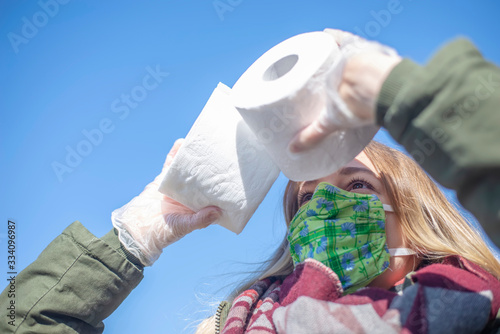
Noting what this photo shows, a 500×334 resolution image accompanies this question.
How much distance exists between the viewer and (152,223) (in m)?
2.04

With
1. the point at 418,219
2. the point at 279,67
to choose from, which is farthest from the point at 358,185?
the point at 279,67

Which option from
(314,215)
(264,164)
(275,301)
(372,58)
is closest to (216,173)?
(264,164)

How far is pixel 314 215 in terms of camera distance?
Result: 1792mm

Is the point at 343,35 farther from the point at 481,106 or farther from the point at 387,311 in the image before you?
the point at 387,311

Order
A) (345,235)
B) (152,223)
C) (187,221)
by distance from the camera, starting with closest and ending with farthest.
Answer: (345,235) → (187,221) → (152,223)

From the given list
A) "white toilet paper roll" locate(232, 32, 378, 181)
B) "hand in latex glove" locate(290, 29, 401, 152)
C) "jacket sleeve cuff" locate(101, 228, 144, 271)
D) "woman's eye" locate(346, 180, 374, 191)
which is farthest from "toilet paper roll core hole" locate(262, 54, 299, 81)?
"jacket sleeve cuff" locate(101, 228, 144, 271)

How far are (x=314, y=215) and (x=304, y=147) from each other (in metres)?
0.62

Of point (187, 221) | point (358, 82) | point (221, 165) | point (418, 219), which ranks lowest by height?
point (418, 219)

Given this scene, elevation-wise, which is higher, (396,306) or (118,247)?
(118,247)

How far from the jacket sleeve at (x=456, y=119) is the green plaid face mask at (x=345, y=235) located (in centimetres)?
80

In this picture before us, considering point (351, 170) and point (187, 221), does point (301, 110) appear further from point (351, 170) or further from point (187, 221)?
point (187, 221)

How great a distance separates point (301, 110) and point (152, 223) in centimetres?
112

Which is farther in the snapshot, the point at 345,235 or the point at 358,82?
the point at 345,235

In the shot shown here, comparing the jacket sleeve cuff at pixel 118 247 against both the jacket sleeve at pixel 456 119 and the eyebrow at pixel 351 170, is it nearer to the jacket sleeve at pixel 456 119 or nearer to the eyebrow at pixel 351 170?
the eyebrow at pixel 351 170
